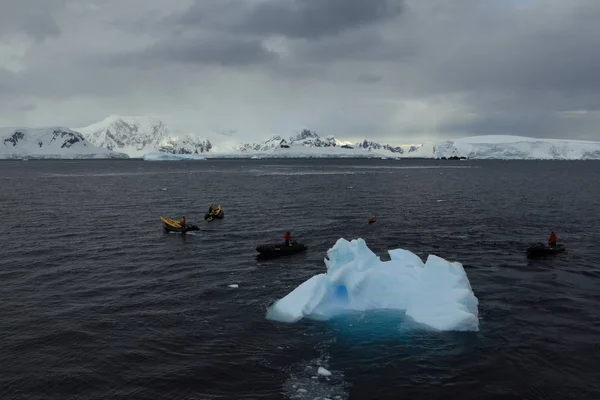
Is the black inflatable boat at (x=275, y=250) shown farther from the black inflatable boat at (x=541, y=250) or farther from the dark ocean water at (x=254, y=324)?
the black inflatable boat at (x=541, y=250)

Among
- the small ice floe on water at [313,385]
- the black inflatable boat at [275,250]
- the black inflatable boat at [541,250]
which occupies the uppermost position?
the black inflatable boat at [541,250]

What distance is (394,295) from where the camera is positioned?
1045 inches

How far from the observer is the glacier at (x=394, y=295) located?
24047 mm

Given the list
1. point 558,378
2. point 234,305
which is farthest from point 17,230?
point 558,378

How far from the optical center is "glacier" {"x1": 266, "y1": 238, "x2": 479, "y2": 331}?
24047mm

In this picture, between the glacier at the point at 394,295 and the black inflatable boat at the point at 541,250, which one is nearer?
the glacier at the point at 394,295

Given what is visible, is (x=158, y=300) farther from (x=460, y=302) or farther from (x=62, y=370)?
(x=460, y=302)

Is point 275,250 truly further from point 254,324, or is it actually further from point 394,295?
point 254,324

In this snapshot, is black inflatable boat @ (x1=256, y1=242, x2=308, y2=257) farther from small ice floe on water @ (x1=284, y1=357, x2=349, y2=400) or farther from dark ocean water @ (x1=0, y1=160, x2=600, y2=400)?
small ice floe on water @ (x1=284, y1=357, x2=349, y2=400)

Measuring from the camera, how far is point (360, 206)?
236 feet

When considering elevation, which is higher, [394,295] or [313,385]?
[394,295]

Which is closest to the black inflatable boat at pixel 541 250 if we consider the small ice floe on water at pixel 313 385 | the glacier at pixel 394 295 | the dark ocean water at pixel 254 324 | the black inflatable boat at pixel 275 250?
the dark ocean water at pixel 254 324

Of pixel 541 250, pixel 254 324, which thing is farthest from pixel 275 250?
pixel 541 250

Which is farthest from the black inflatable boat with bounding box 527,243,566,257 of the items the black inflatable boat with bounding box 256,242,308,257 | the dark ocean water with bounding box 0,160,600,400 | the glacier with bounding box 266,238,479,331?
the black inflatable boat with bounding box 256,242,308,257
